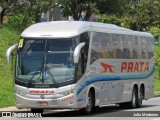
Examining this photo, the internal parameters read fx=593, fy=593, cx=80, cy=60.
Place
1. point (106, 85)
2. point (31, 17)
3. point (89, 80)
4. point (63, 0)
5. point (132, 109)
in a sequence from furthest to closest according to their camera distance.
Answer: point (63, 0), point (31, 17), point (132, 109), point (106, 85), point (89, 80)

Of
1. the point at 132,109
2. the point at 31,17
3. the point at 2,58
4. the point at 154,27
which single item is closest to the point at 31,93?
the point at 132,109

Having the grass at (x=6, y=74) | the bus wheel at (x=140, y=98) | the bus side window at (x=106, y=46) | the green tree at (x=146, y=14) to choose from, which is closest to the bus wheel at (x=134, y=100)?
the bus wheel at (x=140, y=98)

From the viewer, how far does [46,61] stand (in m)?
20.6

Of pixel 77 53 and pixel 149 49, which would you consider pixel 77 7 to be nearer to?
pixel 149 49

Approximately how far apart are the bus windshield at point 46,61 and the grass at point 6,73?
3720 millimetres

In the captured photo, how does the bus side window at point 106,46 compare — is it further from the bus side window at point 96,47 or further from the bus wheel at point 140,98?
the bus wheel at point 140,98

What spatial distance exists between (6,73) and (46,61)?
12.6 m

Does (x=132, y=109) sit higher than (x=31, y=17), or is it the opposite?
(x=31, y=17)

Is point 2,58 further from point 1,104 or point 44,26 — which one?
point 44,26

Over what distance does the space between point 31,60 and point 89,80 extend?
7.58 feet

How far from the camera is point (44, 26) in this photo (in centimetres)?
2164

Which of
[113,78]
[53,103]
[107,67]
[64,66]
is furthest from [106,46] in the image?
[53,103]

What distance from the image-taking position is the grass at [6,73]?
25.5 meters

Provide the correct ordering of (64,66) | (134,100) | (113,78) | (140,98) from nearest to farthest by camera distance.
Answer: (64,66)
(113,78)
(134,100)
(140,98)
